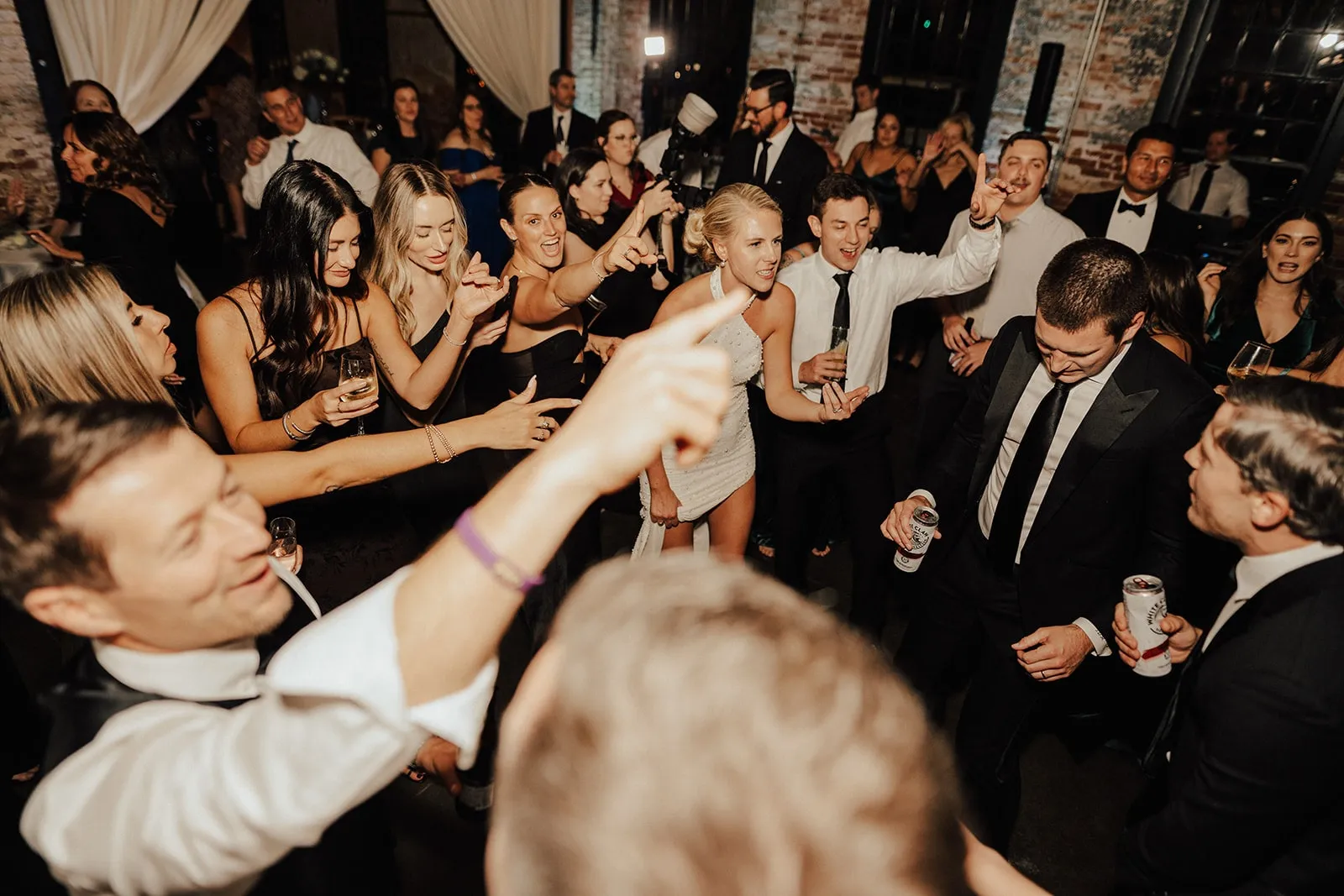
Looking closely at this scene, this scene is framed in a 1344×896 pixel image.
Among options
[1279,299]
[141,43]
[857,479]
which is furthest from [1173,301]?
[141,43]

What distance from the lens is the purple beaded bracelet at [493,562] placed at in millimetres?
673

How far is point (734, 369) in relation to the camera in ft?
8.89

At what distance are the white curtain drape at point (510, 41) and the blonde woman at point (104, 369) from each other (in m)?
6.42

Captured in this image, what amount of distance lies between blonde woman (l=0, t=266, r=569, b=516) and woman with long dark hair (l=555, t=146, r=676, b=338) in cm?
161

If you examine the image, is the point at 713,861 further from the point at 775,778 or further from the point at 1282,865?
the point at 1282,865

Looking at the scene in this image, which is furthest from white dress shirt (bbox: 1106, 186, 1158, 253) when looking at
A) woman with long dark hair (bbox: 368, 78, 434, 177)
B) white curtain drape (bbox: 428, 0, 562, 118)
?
white curtain drape (bbox: 428, 0, 562, 118)

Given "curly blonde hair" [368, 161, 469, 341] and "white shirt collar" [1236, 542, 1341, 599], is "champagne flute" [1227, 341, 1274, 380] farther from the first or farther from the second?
"curly blonde hair" [368, 161, 469, 341]

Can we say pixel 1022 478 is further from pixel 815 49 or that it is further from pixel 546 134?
pixel 815 49

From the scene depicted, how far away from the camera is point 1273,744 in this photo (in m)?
1.14

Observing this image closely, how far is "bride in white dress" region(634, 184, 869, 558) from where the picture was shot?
103 inches

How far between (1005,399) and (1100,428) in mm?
286

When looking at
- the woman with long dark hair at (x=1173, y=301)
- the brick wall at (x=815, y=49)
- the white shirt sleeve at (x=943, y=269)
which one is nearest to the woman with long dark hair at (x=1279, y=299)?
the woman with long dark hair at (x=1173, y=301)

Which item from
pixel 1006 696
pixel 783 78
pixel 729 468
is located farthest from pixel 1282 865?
pixel 783 78

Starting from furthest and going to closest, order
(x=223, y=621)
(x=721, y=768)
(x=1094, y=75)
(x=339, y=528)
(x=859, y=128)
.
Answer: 1. (x=859, y=128)
2. (x=1094, y=75)
3. (x=339, y=528)
4. (x=223, y=621)
5. (x=721, y=768)
